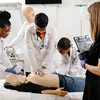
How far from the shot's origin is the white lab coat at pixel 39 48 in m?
2.33

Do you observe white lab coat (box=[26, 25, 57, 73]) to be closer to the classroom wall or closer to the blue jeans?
the blue jeans

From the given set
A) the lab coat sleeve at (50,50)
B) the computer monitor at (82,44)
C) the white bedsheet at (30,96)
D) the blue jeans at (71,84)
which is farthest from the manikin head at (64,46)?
the white bedsheet at (30,96)

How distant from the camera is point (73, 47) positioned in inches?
92.2

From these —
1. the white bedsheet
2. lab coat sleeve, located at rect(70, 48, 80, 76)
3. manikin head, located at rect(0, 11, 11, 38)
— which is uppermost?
manikin head, located at rect(0, 11, 11, 38)

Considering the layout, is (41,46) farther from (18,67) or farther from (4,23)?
(4,23)

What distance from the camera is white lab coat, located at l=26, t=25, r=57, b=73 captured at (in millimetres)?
2330

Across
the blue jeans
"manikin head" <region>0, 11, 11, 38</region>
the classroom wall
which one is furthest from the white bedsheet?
the classroom wall

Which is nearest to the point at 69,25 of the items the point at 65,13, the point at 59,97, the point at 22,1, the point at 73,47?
the point at 65,13

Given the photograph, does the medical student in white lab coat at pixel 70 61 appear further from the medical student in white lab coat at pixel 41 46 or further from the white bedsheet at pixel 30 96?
the white bedsheet at pixel 30 96

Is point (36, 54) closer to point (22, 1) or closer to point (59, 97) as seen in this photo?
point (59, 97)

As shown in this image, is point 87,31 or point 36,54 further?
point 87,31

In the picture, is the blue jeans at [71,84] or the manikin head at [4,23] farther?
the blue jeans at [71,84]

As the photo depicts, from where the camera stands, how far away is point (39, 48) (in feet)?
7.91

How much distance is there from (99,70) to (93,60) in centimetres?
13
